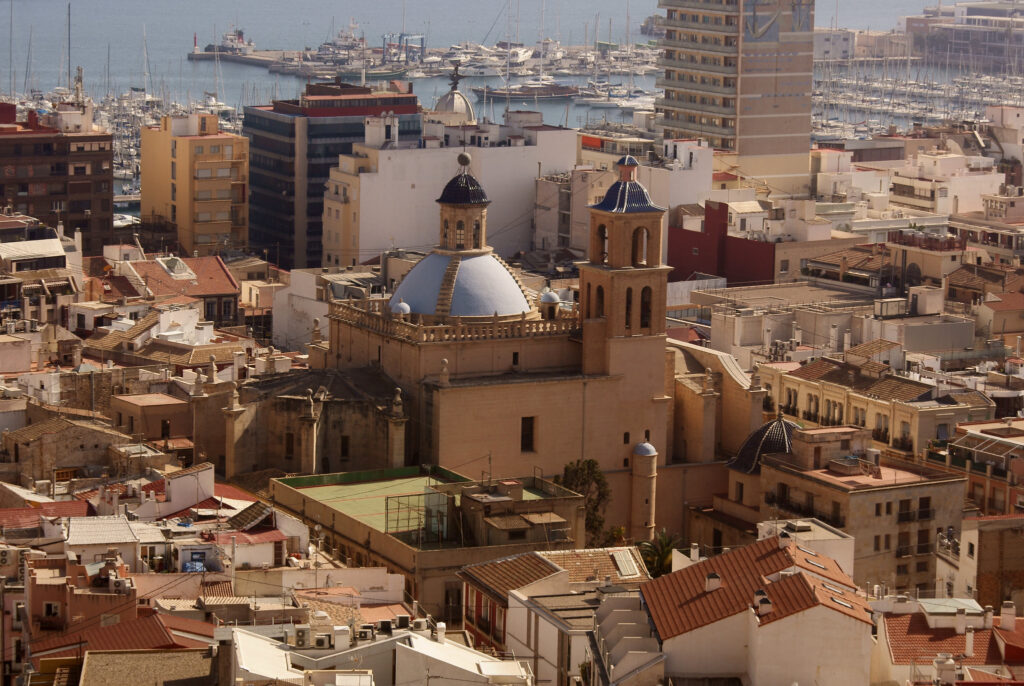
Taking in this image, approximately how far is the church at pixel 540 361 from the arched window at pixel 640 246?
0.03m

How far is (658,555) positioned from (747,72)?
89516 mm

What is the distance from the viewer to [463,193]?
2611 inches

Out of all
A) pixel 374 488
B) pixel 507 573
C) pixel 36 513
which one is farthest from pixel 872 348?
pixel 36 513

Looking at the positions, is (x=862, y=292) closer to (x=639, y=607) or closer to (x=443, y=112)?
(x=443, y=112)

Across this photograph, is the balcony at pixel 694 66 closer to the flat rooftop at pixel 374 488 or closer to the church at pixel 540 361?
the church at pixel 540 361

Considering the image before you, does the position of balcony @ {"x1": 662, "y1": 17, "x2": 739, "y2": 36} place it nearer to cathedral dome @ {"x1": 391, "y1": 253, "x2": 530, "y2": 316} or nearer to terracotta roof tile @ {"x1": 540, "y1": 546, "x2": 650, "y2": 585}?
cathedral dome @ {"x1": 391, "y1": 253, "x2": 530, "y2": 316}

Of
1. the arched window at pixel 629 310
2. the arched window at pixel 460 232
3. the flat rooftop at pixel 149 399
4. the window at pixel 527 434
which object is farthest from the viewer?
the flat rooftop at pixel 149 399

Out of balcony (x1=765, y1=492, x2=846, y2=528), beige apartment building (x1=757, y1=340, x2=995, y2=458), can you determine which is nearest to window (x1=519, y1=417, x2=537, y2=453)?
balcony (x1=765, y1=492, x2=846, y2=528)

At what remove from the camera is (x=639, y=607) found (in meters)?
42.6

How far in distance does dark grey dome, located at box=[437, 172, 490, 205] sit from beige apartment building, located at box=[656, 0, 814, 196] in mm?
A: 76308

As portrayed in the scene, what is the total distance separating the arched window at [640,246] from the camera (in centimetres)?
6644

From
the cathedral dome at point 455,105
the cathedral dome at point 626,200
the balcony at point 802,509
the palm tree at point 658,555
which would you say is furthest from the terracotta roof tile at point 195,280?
the palm tree at point 658,555

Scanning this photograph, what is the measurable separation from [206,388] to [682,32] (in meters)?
86.7

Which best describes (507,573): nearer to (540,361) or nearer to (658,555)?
(658,555)
